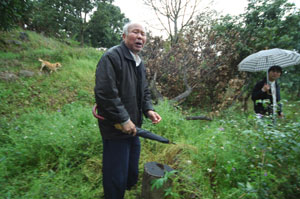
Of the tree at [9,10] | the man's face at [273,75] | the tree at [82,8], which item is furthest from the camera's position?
the tree at [82,8]

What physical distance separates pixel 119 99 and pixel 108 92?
0.40ft

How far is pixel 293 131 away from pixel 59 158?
2.95 metres

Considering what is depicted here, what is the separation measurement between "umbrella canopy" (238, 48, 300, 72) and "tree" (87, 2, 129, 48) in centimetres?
1344

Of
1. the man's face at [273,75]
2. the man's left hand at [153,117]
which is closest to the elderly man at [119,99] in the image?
the man's left hand at [153,117]

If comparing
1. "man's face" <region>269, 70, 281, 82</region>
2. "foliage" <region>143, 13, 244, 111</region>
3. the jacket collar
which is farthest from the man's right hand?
"foliage" <region>143, 13, 244, 111</region>

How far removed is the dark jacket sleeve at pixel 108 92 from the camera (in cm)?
143

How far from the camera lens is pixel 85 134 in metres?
2.89

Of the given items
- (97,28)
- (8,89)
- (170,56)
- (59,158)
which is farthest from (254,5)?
(97,28)

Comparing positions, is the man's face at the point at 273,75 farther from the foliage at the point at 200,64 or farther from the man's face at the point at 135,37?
the man's face at the point at 135,37

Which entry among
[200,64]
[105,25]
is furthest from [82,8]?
[200,64]

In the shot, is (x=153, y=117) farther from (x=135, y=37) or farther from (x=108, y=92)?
(x=135, y=37)

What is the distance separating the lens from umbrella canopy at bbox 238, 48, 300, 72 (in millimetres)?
3340

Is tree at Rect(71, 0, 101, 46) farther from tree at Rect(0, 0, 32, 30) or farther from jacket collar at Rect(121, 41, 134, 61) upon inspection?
jacket collar at Rect(121, 41, 134, 61)

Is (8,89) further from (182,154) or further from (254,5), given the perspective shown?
(254,5)
